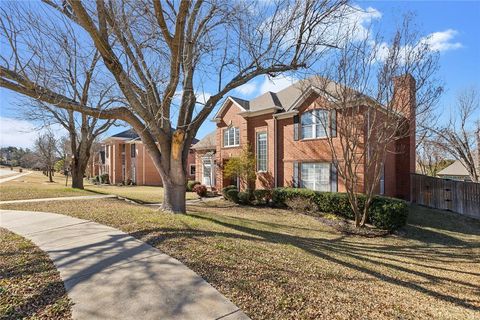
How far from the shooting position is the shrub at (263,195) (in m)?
18.5

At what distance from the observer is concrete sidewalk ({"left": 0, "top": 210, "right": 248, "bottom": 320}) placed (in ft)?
11.7

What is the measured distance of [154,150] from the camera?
1065 cm

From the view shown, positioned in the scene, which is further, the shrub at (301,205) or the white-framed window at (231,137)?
the white-framed window at (231,137)

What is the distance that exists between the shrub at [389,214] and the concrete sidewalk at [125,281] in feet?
34.9

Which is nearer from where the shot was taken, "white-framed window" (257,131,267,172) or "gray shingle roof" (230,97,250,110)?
"white-framed window" (257,131,267,172)

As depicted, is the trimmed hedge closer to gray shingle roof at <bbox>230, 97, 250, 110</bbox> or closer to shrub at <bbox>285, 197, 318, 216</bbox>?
shrub at <bbox>285, 197, 318, 216</bbox>

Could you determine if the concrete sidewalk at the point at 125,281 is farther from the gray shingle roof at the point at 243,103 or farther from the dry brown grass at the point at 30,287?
the gray shingle roof at the point at 243,103

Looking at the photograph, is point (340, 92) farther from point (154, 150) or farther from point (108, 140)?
point (108, 140)

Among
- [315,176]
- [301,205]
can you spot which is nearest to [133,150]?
[315,176]

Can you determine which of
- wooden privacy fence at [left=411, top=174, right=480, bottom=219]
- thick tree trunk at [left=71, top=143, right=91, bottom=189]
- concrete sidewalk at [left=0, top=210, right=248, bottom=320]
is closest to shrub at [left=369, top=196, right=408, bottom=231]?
wooden privacy fence at [left=411, top=174, right=480, bottom=219]

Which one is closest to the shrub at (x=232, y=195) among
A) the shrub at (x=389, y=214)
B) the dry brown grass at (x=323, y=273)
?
the shrub at (x=389, y=214)

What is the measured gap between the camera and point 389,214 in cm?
1239

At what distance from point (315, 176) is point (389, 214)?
6.17 meters

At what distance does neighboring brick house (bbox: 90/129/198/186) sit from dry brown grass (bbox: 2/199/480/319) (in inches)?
1064
